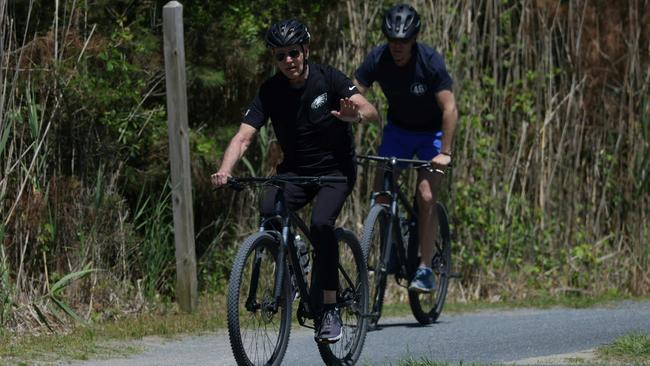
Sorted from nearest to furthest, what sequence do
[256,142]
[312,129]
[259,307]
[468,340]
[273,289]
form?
[259,307] → [273,289] → [312,129] → [468,340] → [256,142]

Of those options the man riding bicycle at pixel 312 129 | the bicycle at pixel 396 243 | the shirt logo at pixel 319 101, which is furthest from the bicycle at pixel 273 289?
the bicycle at pixel 396 243

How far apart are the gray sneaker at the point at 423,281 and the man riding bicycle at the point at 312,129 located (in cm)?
202

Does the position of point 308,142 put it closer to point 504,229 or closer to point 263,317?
point 263,317

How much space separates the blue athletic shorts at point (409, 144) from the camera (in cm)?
975

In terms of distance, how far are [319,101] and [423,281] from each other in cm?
247

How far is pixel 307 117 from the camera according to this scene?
24.7 feet

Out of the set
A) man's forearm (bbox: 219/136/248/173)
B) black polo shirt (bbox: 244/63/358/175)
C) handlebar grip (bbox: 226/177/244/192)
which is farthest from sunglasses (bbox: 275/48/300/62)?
handlebar grip (bbox: 226/177/244/192)

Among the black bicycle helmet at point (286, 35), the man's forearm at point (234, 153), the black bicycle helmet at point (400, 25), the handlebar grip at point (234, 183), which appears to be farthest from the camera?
the black bicycle helmet at point (400, 25)

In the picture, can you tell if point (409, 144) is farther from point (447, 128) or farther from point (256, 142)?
point (256, 142)

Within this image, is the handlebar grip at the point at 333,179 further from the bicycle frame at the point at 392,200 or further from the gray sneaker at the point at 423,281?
the gray sneaker at the point at 423,281

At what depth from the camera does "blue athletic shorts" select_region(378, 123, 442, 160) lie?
975 cm

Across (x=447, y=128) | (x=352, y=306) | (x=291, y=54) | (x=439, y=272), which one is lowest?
(x=439, y=272)

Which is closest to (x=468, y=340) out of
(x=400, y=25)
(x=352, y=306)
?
(x=352, y=306)

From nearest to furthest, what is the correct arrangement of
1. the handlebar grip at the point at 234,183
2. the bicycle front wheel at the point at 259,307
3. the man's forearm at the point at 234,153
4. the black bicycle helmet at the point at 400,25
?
the bicycle front wheel at the point at 259,307
the handlebar grip at the point at 234,183
the man's forearm at the point at 234,153
the black bicycle helmet at the point at 400,25
